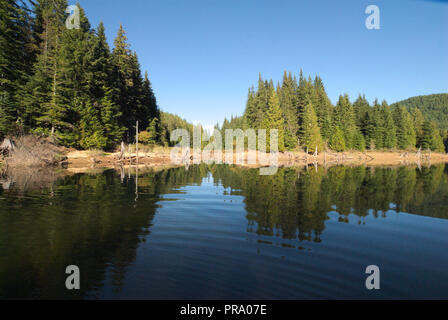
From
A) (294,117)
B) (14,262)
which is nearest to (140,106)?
(294,117)

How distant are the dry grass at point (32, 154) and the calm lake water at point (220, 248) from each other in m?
19.1

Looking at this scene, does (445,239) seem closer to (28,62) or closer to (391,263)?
(391,263)

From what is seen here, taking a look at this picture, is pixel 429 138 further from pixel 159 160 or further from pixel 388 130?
pixel 159 160

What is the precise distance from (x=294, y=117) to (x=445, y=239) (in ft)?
221

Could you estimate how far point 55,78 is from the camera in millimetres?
38062

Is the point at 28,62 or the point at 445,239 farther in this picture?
the point at 28,62

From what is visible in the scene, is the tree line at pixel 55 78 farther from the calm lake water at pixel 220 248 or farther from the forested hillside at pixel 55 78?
the calm lake water at pixel 220 248

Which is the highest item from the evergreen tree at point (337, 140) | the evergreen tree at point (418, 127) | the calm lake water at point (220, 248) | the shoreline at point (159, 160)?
the evergreen tree at point (418, 127)

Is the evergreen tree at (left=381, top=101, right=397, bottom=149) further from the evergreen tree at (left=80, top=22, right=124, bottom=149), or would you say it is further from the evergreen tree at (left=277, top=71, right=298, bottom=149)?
the evergreen tree at (left=80, top=22, right=124, bottom=149)

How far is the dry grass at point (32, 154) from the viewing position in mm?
28219

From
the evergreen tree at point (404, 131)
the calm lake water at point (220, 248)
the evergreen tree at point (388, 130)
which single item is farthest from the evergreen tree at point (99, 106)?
the evergreen tree at point (404, 131)

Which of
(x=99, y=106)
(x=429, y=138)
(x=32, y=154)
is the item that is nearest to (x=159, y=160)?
(x=99, y=106)

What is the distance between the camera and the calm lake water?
4742 mm
